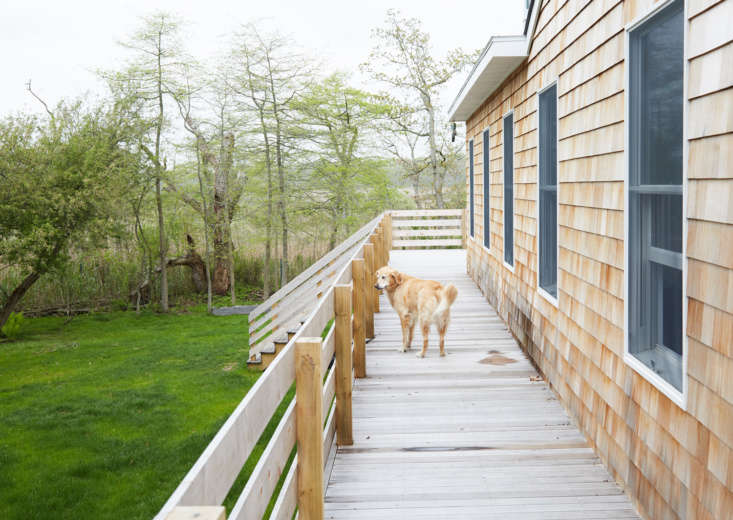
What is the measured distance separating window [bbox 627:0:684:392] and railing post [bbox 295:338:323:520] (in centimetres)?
148

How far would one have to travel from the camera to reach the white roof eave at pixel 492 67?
19.9 feet

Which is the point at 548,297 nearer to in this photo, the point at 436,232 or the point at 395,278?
the point at 395,278

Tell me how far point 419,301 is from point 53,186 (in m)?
13.5

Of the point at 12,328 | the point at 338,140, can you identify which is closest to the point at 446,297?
the point at 12,328

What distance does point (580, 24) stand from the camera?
4219 millimetres

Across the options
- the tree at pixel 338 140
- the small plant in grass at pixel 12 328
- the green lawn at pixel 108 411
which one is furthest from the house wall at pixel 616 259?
the tree at pixel 338 140

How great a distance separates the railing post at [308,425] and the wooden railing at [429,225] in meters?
14.0

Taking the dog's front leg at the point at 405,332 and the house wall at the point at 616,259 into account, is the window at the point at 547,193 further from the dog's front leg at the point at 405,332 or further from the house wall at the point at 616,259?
the dog's front leg at the point at 405,332

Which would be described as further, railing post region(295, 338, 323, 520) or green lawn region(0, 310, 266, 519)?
green lawn region(0, 310, 266, 519)

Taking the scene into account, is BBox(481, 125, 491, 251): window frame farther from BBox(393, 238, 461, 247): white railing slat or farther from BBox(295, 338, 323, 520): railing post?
BBox(393, 238, 461, 247): white railing slat

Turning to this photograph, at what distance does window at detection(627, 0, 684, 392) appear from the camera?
2842mm

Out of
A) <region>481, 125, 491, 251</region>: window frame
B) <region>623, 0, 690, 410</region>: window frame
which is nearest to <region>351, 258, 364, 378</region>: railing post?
<region>623, 0, 690, 410</region>: window frame

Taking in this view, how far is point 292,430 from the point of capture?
8.55 feet

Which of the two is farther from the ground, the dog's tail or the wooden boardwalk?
the dog's tail
